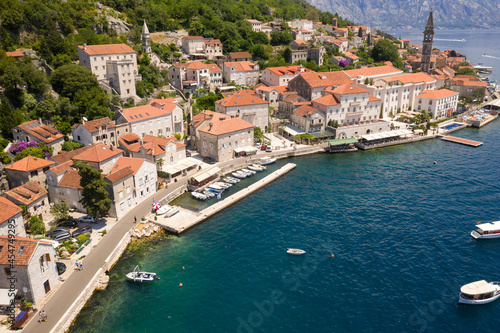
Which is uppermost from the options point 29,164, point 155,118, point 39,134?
point 155,118

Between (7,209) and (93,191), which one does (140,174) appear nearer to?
(93,191)

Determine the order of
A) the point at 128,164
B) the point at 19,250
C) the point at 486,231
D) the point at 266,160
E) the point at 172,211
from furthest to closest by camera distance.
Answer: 1. the point at 266,160
2. the point at 128,164
3. the point at 172,211
4. the point at 486,231
5. the point at 19,250

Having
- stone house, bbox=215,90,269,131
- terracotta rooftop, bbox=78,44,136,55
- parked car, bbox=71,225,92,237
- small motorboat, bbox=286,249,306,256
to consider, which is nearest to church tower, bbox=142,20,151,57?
terracotta rooftop, bbox=78,44,136,55

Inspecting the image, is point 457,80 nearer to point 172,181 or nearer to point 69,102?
point 172,181

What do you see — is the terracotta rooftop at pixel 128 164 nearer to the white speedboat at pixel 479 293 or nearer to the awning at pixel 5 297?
the awning at pixel 5 297

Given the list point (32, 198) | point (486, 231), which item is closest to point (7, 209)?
point (32, 198)

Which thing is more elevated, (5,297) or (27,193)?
(27,193)

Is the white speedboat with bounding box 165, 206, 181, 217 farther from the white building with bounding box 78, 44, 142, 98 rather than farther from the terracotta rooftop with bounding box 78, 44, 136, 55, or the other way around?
the terracotta rooftop with bounding box 78, 44, 136, 55
